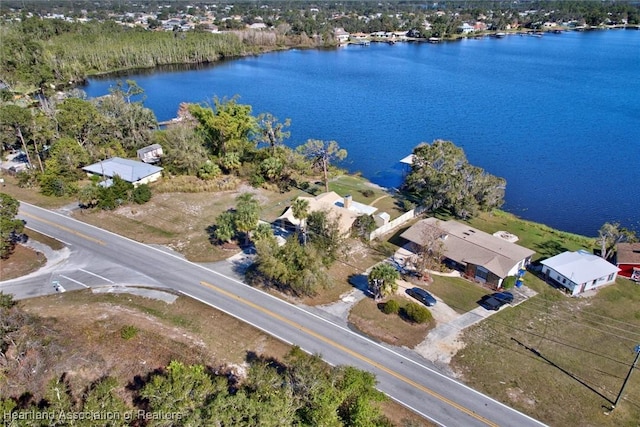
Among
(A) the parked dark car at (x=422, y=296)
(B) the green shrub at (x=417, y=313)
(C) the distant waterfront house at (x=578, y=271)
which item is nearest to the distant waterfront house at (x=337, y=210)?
(A) the parked dark car at (x=422, y=296)

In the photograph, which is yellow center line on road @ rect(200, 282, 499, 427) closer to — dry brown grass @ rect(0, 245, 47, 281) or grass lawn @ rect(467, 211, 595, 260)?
dry brown grass @ rect(0, 245, 47, 281)

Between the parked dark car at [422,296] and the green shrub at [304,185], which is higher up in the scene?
the green shrub at [304,185]

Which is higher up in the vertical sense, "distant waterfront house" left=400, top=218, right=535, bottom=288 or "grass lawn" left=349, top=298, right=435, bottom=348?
"distant waterfront house" left=400, top=218, right=535, bottom=288

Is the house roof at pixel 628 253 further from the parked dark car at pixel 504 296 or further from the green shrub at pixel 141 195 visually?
the green shrub at pixel 141 195

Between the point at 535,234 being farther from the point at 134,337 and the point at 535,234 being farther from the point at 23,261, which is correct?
the point at 23,261

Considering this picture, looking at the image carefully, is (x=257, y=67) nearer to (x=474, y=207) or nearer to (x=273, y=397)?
(x=474, y=207)

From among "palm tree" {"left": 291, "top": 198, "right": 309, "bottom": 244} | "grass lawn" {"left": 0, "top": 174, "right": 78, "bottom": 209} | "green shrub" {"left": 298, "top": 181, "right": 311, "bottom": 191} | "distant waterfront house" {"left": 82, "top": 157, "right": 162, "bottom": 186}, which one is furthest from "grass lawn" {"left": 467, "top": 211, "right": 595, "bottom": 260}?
"grass lawn" {"left": 0, "top": 174, "right": 78, "bottom": 209}

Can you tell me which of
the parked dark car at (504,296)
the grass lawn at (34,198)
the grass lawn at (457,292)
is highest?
the grass lawn at (34,198)

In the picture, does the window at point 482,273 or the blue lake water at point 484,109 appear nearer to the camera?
the window at point 482,273
